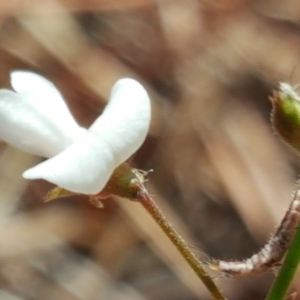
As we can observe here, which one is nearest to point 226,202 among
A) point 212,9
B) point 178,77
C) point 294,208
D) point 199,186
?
point 199,186

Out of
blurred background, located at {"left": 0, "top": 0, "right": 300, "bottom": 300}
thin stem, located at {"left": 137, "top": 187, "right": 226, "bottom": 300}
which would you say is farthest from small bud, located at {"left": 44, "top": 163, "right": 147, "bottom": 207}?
blurred background, located at {"left": 0, "top": 0, "right": 300, "bottom": 300}

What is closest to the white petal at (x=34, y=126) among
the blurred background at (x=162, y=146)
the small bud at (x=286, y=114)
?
the small bud at (x=286, y=114)

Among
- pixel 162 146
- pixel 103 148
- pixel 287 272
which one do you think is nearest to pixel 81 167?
pixel 103 148

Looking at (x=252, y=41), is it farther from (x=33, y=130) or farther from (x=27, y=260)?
(x=33, y=130)

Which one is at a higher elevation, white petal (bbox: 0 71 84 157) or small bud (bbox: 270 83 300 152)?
small bud (bbox: 270 83 300 152)

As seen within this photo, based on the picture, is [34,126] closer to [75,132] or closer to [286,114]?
[75,132]

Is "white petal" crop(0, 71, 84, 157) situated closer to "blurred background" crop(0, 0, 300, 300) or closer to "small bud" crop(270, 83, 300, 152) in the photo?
"small bud" crop(270, 83, 300, 152)

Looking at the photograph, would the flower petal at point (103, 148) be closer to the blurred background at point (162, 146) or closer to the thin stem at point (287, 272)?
the thin stem at point (287, 272)
